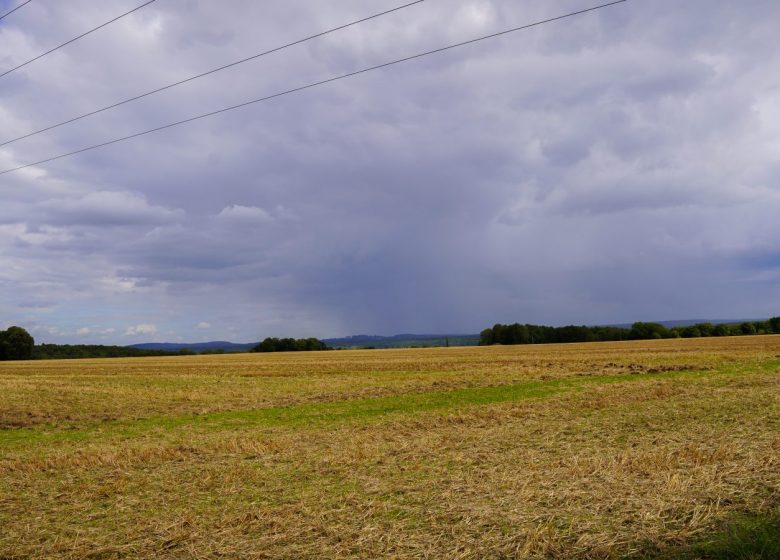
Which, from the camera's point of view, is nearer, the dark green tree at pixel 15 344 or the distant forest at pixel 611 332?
the distant forest at pixel 611 332

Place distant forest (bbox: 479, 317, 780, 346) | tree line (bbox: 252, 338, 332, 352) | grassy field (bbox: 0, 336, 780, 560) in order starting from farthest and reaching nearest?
tree line (bbox: 252, 338, 332, 352) < distant forest (bbox: 479, 317, 780, 346) < grassy field (bbox: 0, 336, 780, 560)

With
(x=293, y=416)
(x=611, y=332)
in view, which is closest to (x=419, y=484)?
(x=293, y=416)

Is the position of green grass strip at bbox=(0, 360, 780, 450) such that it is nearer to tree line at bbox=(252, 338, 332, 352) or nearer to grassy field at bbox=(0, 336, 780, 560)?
grassy field at bbox=(0, 336, 780, 560)

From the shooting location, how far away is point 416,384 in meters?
34.2

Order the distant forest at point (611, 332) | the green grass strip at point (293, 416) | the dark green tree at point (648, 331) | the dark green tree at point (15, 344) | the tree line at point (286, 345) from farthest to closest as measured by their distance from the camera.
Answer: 1. the tree line at point (286, 345)
2. the dark green tree at point (15, 344)
3. the dark green tree at point (648, 331)
4. the distant forest at point (611, 332)
5. the green grass strip at point (293, 416)

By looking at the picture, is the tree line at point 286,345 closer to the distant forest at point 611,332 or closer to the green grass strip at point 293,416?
the distant forest at point 611,332

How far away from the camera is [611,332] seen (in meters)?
149

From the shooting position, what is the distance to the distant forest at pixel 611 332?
13350cm

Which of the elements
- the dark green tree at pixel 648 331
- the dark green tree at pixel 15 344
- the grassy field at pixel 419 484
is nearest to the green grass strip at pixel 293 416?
the grassy field at pixel 419 484

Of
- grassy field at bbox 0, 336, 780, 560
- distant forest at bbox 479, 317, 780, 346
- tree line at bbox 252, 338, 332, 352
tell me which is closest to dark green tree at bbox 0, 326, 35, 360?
tree line at bbox 252, 338, 332, 352

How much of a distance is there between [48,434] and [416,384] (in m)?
19.7

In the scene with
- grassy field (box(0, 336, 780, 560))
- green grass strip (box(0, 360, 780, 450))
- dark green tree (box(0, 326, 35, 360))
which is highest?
dark green tree (box(0, 326, 35, 360))

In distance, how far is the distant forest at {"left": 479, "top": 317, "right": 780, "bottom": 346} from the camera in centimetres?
13350

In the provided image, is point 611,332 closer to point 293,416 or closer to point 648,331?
point 648,331
